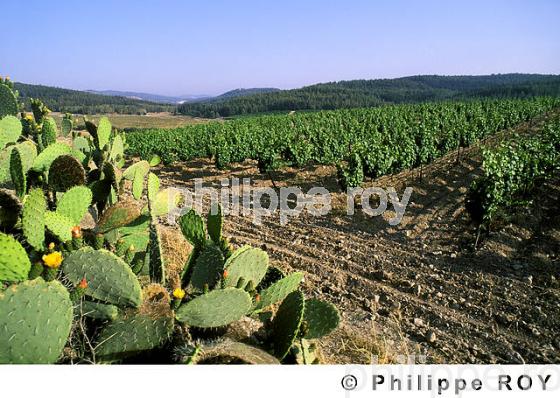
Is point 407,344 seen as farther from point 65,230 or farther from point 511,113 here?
point 511,113

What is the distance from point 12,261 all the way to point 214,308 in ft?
2.83

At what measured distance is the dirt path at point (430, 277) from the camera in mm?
4379

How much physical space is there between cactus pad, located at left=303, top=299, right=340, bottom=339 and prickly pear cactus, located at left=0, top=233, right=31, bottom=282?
4.43 feet

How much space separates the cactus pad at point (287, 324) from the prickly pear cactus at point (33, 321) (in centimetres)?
92

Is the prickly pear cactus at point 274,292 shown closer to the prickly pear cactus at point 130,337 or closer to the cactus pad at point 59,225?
the prickly pear cactus at point 130,337

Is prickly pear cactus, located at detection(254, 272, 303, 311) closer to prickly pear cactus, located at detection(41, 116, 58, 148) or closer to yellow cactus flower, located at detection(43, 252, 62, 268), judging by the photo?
yellow cactus flower, located at detection(43, 252, 62, 268)

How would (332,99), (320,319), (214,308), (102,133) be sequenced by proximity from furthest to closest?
(332,99), (102,133), (320,319), (214,308)

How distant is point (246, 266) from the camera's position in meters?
2.28

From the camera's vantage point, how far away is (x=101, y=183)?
2959mm

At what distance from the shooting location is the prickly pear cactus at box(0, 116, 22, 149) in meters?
2.54

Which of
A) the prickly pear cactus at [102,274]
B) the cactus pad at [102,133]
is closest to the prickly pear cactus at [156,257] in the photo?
the prickly pear cactus at [102,274]

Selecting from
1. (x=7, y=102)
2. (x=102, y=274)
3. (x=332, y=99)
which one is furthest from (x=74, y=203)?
(x=332, y=99)

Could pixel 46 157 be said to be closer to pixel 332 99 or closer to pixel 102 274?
pixel 102 274

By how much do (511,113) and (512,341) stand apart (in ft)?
74.0
